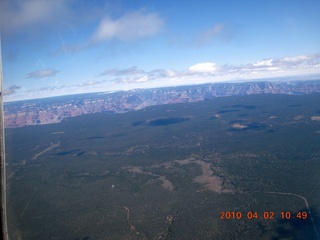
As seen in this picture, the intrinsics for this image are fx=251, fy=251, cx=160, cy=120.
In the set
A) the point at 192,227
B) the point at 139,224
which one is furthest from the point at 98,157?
the point at 192,227

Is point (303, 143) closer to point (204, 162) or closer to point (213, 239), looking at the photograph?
point (204, 162)

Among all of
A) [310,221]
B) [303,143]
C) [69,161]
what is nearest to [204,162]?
[303,143]

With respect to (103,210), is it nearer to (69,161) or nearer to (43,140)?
(69,161)

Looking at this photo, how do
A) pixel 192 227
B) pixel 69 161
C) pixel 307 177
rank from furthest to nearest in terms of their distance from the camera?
pixel 69 161
pixel 307 177
pixel 192 227

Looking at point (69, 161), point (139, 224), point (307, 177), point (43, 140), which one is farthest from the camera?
point (43, 140)

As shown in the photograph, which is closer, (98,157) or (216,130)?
(98,157)

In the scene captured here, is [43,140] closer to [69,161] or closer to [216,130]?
[69,161]

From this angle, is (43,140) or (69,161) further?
(43,140)

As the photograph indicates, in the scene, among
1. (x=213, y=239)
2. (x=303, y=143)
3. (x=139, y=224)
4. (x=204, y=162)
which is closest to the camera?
(x=213, y=239)

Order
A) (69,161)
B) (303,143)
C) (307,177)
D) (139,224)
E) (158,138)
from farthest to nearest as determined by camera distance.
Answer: (158,138)
(69,161)
(303,143)
(307,177)
(139,224)
